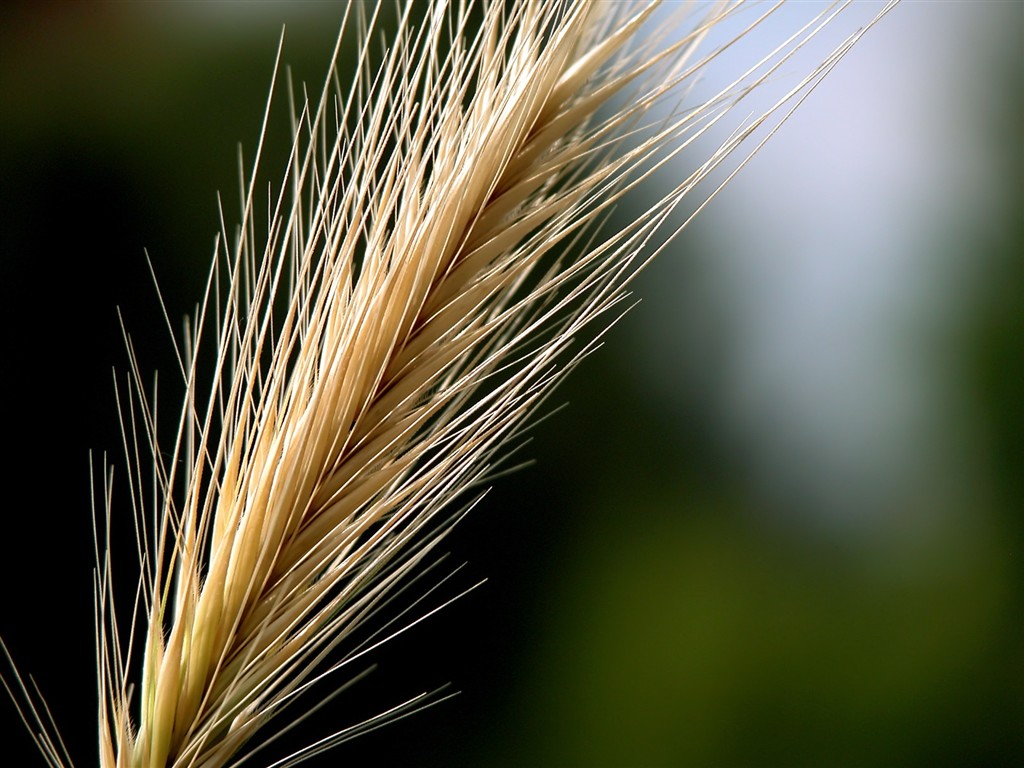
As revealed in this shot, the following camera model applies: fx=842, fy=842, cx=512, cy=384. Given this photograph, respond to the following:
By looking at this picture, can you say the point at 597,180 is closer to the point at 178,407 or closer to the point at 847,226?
the point at 178,407

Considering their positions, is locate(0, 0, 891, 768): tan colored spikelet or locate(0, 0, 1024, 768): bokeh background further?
locate(0, 0, 1024, 768): bokeh background

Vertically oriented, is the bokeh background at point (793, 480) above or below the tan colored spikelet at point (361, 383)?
below

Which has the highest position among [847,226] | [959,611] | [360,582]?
[360,582]

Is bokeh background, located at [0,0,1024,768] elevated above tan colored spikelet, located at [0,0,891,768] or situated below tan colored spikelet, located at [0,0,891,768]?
below

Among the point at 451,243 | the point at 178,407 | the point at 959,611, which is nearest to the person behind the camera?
the point at 451,243

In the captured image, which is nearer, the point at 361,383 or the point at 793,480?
the point at 361,383

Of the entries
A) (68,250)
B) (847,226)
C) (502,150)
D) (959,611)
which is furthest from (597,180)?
(959,611)

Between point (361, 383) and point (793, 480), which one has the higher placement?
point (361, 383)

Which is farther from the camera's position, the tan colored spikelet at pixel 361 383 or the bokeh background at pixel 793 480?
the bokeh background at pixel 793 480
